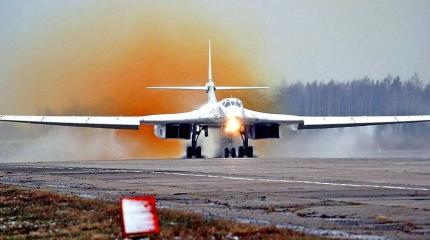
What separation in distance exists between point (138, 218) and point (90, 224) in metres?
2.13

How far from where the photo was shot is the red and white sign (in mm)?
10336

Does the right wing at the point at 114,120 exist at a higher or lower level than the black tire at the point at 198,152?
higher

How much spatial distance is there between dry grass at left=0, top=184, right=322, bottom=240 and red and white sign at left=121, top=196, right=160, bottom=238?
38 cm

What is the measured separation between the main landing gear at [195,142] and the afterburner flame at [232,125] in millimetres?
1851

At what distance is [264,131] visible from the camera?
6072cm

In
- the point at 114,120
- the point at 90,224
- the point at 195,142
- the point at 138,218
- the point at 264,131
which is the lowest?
the point at 90,224

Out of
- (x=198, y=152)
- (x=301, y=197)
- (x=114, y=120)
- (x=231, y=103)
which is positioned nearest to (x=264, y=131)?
(x=198, y=152)

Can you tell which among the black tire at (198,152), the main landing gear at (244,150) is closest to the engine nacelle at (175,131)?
the black tire at (198,152)

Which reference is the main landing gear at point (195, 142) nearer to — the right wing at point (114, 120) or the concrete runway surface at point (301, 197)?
the right wing at point (114, 120)

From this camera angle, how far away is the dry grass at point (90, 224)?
1124cm

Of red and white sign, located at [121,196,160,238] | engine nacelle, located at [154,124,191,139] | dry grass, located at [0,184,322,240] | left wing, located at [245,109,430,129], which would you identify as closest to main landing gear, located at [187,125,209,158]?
engine nacelle, located at [154,124,191,139]

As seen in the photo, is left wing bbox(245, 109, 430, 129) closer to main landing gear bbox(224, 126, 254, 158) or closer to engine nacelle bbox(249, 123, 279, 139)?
engine nacelle bbox(249, 123, 279, 139)

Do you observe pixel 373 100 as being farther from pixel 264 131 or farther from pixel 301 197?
pixel 301 197

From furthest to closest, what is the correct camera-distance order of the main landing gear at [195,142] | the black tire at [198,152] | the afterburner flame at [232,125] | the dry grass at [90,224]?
the main landing gear at [195,142], the black tire at [198,152], the afterburner flame at [232,125], the dry grass at [90,224]
